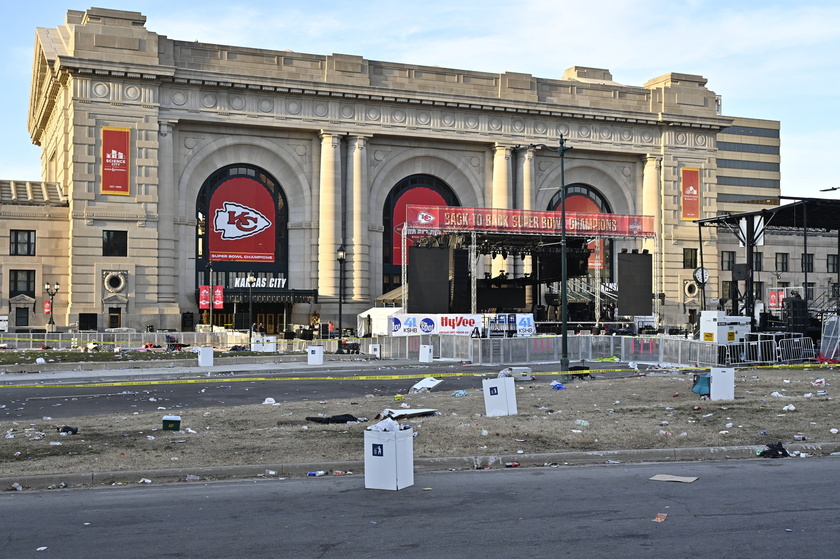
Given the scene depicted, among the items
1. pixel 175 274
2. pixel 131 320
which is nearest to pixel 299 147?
pixel 175 274

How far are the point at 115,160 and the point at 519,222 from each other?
1100 inches

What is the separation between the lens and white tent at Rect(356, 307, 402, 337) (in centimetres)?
4975

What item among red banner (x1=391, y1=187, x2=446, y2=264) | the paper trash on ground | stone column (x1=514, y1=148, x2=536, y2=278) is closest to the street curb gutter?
the paper trash on ground

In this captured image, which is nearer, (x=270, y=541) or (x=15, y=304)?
A: (x=270, y=541)

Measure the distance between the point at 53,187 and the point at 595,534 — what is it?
6392cm

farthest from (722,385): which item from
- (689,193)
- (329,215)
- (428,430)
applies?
(689,193)

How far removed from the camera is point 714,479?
12125 mm

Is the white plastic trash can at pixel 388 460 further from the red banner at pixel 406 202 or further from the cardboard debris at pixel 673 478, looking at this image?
the red banner at pixel 406 202

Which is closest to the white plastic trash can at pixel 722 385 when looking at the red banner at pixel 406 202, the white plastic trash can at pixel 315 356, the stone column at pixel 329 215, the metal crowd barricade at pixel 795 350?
the metal crowd barricade at pixel 795 350

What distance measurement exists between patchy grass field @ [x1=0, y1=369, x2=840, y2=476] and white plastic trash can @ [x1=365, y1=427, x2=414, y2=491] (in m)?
1.53

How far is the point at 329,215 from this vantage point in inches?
2549

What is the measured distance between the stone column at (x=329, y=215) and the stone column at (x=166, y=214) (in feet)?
35.2

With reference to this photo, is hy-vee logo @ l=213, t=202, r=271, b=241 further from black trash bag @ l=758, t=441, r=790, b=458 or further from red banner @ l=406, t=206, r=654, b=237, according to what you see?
black trash bag @ l=758, t=441, r=790, b=458

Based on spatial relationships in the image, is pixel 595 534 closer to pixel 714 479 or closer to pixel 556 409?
pixel 714 479
